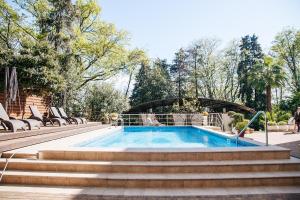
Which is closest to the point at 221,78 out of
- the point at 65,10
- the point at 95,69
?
the point at 95,69

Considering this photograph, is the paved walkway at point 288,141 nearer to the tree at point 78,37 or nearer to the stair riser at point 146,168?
the stair riser at point 146,168

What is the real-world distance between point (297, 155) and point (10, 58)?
12.9 meters

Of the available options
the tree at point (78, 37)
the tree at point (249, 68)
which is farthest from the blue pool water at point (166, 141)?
the tree at point (249, 68)

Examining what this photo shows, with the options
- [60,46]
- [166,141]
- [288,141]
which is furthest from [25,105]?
[288,141]

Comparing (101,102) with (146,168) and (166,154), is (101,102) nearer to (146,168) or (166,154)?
(166,154)

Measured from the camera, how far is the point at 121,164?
16.2ft

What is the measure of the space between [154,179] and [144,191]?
0.30 m

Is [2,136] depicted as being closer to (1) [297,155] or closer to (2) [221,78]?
(1) [297,155]

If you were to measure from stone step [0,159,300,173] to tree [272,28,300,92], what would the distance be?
31872 millimetres

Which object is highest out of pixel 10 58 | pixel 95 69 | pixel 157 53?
pixel 157 53

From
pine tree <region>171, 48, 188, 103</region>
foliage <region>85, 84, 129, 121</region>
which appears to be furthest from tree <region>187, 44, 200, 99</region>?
foliage <region>85, 84, 129, 121</region>

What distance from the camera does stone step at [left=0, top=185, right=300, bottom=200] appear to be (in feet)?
13.3

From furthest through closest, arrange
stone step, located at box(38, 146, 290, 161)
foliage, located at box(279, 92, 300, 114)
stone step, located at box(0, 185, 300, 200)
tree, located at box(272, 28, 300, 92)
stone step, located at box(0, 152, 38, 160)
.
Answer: tree, located at box(272, 28, 300, 92) < foliage, located at box(279, 92, 300, 114) < stone step, located at box(0, 152, 38, 160) < stone step, located at box(38, 146, 290, 161) < stone step, located at box(0, 185, 300, 200)

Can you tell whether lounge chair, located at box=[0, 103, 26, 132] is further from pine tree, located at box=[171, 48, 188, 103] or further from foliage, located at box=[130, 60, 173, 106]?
pine tree, located at box=[171, 48, 188, 103]
